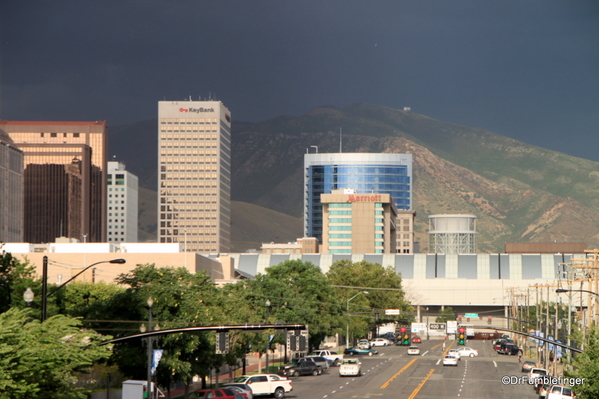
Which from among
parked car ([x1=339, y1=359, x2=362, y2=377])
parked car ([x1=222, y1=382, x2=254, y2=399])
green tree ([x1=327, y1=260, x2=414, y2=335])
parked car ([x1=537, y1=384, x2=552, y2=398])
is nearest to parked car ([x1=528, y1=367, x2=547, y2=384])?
parked car ([x1=537, y1=384, x2=552, y2=398])

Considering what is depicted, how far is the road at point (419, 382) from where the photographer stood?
74062 millimetres

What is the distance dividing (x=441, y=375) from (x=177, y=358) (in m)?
37.8

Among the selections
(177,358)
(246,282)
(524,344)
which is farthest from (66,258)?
(524,344)

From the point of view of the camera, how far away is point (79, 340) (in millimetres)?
43656

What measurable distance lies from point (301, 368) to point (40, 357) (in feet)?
200

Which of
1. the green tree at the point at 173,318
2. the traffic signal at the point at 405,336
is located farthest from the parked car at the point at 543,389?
the green tree at the point at 173,318

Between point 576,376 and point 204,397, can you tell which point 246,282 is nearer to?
point 204,397

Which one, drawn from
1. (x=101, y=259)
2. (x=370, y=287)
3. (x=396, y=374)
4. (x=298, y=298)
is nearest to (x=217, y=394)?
(x=396, y=374)

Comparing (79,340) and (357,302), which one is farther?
(357,302)

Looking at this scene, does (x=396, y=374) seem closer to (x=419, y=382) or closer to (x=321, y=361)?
(x=419, y=382)

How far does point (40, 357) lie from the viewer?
39.1 metres

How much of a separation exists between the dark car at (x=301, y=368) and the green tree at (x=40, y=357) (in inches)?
2171

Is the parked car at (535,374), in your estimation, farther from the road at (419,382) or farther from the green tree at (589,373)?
the green tree at (589,373)

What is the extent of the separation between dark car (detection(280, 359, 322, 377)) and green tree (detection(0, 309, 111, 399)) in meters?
55.1
